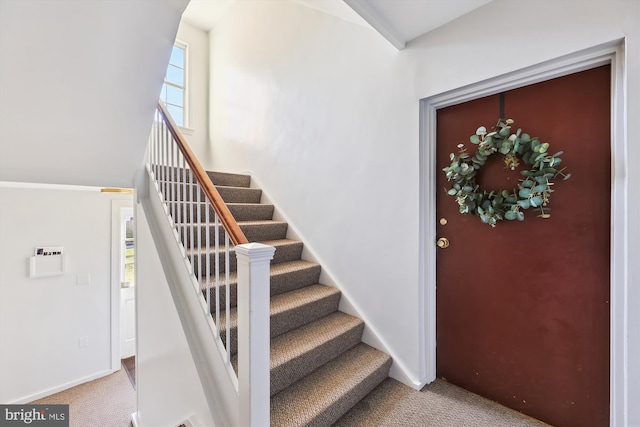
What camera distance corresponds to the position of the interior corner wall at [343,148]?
1.79 meters

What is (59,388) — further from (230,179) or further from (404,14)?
(404,14)

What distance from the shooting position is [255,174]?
3.05 m

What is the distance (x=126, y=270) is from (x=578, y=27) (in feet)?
16.6

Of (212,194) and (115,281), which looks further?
(115,281)

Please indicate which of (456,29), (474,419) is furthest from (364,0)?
(474,419)

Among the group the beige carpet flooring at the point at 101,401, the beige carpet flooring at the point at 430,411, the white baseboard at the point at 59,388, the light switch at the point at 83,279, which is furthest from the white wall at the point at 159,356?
the light switch at the point at 83,279

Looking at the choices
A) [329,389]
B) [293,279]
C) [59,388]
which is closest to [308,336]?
[329,389]

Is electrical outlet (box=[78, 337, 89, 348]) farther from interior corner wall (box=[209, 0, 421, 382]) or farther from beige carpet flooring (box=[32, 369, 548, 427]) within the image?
beige carpet flooring (box=[32, 369, 548, 427])

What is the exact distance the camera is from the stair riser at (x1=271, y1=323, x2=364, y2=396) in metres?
1.47

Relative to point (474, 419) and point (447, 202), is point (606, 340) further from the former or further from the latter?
point (447, 202)

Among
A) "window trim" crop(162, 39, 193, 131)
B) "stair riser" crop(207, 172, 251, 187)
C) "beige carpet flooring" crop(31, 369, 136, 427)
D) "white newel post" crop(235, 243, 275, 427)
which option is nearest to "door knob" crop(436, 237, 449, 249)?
"white newel post" crop(235, 243, 275, 427)

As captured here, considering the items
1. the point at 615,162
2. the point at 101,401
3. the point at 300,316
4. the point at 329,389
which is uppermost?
the point at 615,162
